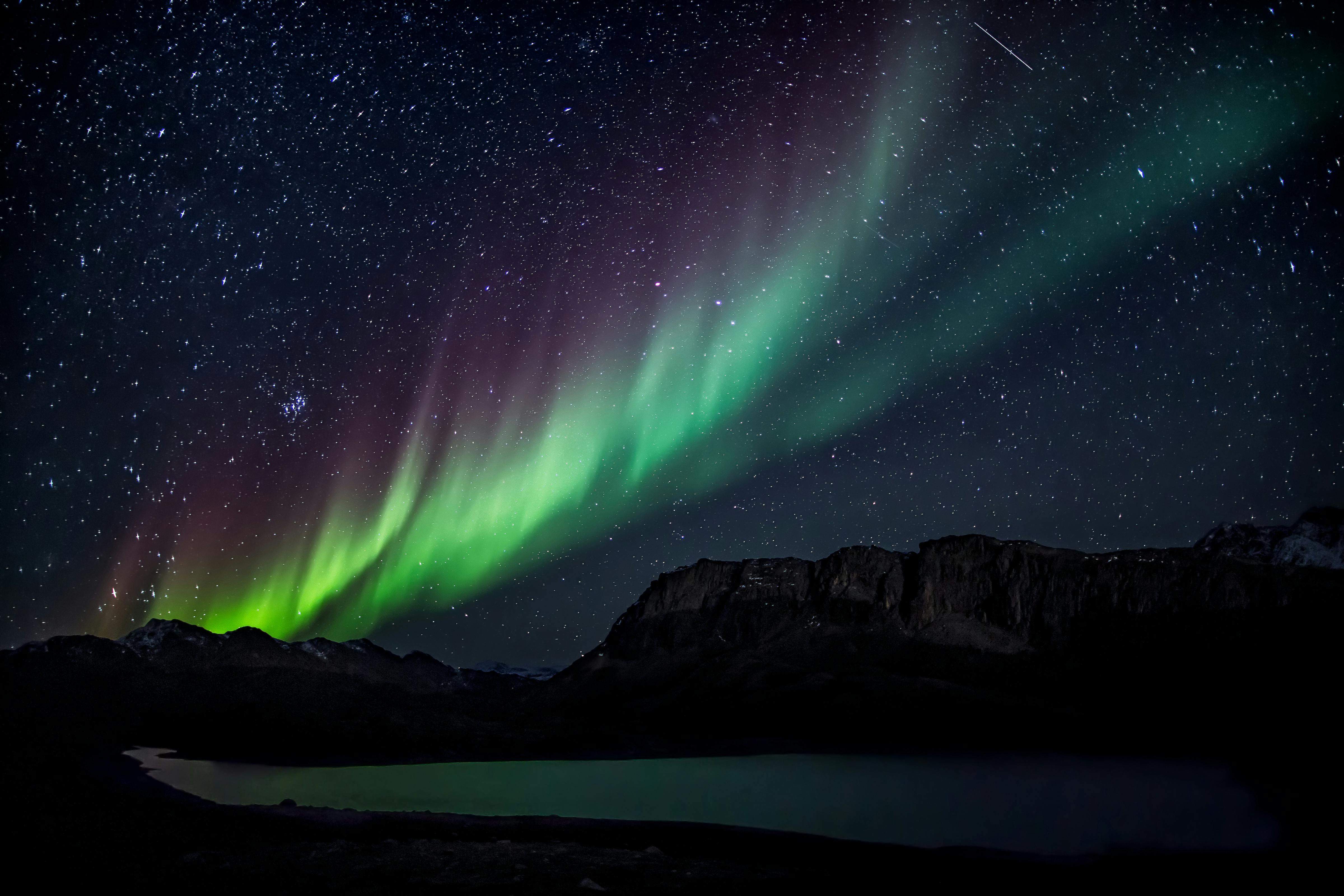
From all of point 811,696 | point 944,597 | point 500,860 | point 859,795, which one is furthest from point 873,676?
point 500,860

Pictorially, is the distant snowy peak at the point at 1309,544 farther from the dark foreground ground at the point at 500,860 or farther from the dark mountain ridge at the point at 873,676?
the dark foreground ground at the point at 500,860

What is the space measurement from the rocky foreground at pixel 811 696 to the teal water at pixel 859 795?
277 cm

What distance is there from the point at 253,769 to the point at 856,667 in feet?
343

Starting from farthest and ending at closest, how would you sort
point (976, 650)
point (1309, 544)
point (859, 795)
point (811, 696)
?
point (1309, 544) < point (976, 650) < point (811, 696) < point (859, 795)

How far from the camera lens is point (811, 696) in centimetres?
12094

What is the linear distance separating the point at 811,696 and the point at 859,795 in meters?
89.7

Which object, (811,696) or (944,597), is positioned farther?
(944,597)

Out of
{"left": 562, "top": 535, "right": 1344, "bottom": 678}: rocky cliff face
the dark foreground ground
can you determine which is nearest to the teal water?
the dark foreground ground

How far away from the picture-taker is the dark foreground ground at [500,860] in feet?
68.0

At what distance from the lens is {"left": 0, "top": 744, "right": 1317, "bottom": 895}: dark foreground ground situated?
816 inches

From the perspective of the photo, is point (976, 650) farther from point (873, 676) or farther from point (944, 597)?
point (873, 676)

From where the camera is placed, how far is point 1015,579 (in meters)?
159

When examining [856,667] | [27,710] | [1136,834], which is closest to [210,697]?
[27,710]

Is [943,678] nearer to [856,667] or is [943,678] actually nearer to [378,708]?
[856,667]
